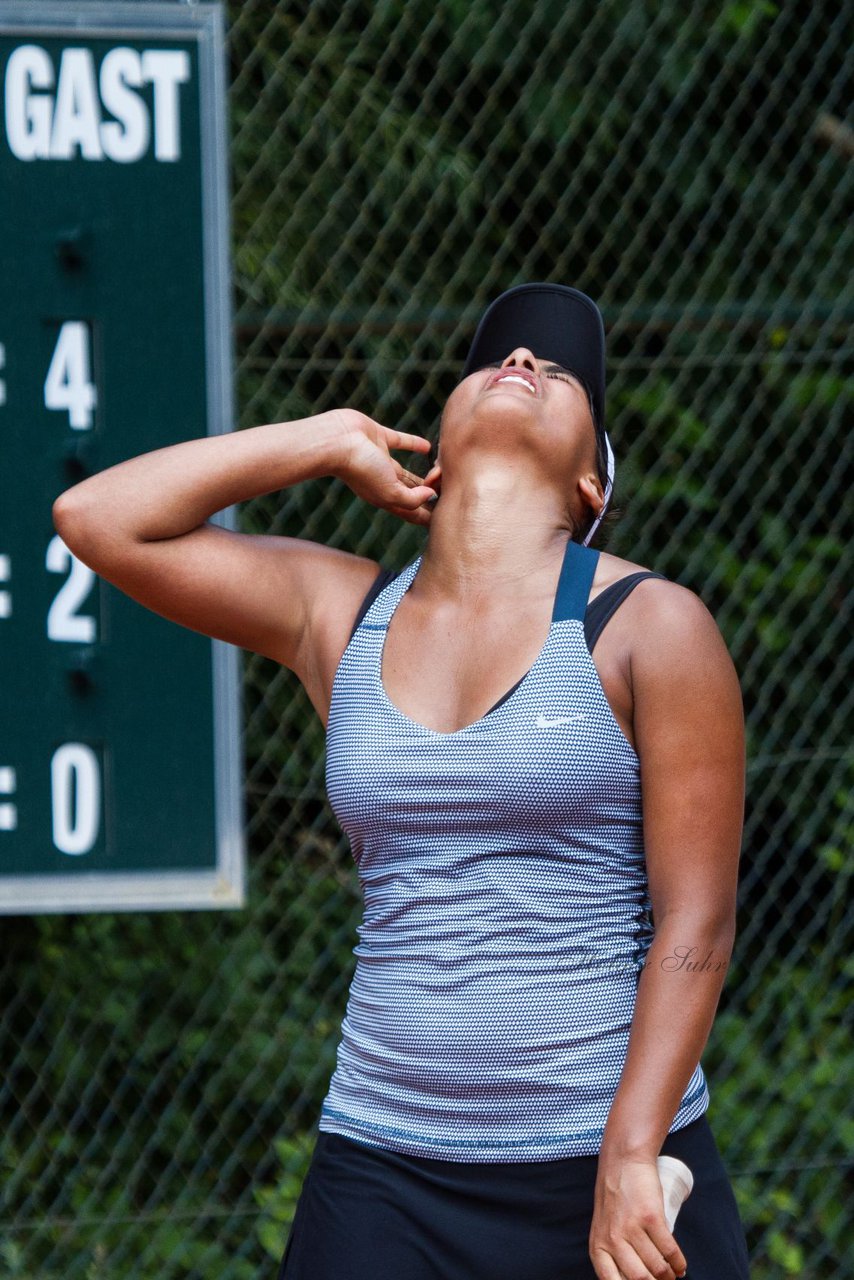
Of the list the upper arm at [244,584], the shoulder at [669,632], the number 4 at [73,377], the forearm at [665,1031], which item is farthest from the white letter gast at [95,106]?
the forearm at [665,1031]

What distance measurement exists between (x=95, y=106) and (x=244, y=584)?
1.29 metres

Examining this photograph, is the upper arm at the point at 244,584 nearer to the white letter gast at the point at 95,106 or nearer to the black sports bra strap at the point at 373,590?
the black sports bra strap at the point at 373,590

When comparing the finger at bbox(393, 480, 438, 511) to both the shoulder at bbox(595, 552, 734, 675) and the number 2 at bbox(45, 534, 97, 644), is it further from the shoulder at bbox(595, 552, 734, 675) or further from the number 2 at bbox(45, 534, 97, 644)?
the number 2 at bbox(45, 534, 97, 644)

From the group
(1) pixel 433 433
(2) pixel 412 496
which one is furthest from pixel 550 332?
(1) pixel 433 433

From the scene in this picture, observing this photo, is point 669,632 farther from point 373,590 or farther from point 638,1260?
point 638,1260

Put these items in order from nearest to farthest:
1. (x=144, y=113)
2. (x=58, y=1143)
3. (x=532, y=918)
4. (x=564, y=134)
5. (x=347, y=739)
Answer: (x=532, y=918) → (x=347, y=739) → (x=144, y=113) → (x=58, y=1143) → (x=564, y=134)

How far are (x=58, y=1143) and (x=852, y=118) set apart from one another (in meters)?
2.94

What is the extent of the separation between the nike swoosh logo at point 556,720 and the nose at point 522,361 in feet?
1.54

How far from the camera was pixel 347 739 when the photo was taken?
1.59 m

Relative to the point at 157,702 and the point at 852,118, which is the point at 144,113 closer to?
the point at 157,702

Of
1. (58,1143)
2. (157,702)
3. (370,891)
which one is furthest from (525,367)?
(58,1143)

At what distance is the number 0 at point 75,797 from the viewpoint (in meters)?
2.65

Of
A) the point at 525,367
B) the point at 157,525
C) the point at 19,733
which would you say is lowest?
the point at 19,733

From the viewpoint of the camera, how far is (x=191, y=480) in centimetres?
175
